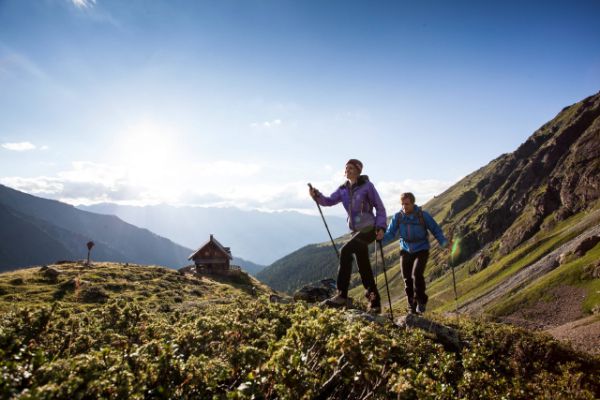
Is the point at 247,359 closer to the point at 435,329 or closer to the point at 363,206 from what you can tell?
the point at 363,206

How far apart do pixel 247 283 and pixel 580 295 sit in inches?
2900

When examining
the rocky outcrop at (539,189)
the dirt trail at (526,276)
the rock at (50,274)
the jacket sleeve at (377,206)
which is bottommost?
the dirt trail at (526,276)

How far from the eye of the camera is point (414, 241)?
39.4 ft

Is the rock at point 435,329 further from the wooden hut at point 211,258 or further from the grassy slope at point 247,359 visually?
the wooden hut at point 211,258


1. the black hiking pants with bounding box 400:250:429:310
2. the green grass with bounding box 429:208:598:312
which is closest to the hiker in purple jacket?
the black hiking pants with bounding box 400:250:429:310

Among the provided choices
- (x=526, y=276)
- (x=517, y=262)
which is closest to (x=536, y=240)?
(x=517, y=262)

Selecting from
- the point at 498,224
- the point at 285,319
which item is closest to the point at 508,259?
the point at 498,224

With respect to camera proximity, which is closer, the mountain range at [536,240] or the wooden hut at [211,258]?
the wooden hut at [211,258]

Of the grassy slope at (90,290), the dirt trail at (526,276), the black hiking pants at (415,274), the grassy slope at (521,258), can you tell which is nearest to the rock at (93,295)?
the grassy slope at (90,290)

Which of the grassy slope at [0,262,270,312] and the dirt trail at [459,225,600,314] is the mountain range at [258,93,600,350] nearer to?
the dirt trail at [459,225,600,314]

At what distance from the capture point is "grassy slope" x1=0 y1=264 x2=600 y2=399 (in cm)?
370

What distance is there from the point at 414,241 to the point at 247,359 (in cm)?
886

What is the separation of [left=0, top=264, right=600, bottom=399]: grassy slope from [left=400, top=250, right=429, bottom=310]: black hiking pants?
6.14 ft

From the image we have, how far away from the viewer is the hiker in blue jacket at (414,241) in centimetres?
1184
